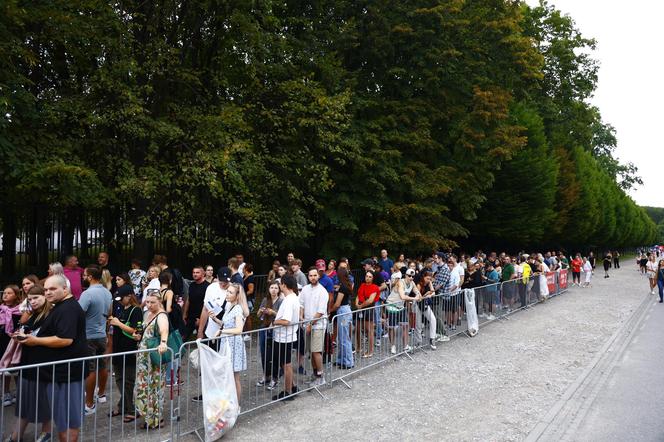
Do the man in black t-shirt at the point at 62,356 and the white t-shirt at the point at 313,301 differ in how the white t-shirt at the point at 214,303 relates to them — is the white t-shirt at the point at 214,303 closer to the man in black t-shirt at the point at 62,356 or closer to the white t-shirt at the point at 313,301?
the white t-shirt at the point at 313,301

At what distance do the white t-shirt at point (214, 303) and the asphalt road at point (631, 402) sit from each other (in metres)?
4.97

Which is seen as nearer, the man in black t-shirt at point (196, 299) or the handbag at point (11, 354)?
the handbag at point (11, 354)

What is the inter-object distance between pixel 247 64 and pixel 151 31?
2961mm

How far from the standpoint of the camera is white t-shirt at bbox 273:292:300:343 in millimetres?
7527

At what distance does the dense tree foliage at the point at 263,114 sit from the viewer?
11844mm

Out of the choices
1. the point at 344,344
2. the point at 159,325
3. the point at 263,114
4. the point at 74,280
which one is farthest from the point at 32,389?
the point at 263,114

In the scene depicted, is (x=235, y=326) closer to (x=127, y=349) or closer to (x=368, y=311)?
(x=127, y=349)

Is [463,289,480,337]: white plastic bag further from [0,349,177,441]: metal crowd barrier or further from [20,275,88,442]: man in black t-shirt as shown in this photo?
[20,275,88,442]: man in black t-shirt

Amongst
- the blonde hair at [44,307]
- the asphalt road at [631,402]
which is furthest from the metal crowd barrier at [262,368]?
the asphalt road at [631,402]

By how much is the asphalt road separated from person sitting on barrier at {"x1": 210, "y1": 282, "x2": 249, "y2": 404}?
437 cm

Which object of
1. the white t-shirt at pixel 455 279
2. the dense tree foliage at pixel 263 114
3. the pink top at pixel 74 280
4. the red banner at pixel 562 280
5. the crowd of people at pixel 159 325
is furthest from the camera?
the red banner at pixel 562 280

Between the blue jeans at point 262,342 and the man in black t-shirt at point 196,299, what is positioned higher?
the man in black t-shirt at point 196,299

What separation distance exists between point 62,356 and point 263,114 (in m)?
11.2

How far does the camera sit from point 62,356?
528 cm
